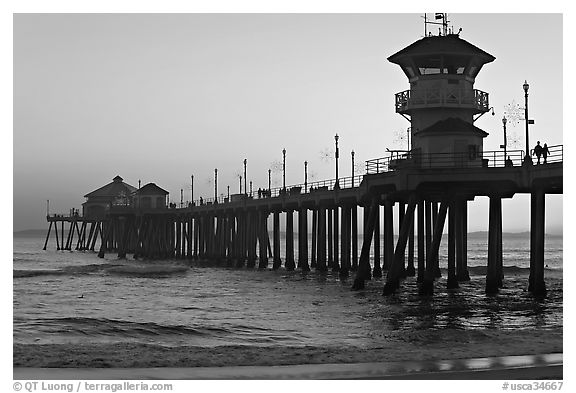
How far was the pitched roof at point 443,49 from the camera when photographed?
4119 cm

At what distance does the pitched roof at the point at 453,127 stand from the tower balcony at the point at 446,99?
1.38 m

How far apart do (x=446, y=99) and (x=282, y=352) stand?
2226cm

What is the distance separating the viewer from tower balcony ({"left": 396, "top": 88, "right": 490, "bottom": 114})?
41000 mm

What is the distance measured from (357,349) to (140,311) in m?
15.7

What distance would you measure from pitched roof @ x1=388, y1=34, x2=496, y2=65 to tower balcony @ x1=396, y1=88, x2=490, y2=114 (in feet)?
5.60

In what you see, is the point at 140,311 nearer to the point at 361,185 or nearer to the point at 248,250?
the point at 361,185

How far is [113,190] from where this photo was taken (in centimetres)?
13025

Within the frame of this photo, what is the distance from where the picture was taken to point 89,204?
12950 centimetres

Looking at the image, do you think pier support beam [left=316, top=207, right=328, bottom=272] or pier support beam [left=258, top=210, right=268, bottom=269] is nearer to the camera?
pier support beam [left=316, top=207, right=328, bottom=272]

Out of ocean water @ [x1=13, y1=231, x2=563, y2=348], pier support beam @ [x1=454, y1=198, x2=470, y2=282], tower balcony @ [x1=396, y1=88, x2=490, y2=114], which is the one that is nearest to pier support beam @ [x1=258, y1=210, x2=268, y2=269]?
ocean water @ [x1=13, y1=231, x2=563, y2=348]

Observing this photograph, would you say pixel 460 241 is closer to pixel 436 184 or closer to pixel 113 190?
pixel 436 184

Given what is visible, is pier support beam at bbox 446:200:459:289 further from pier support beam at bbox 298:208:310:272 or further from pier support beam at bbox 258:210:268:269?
pier support beam at bbox 258:210:268:269

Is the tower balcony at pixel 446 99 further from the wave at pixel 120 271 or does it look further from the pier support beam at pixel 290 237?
the wave at pixel 120 271
